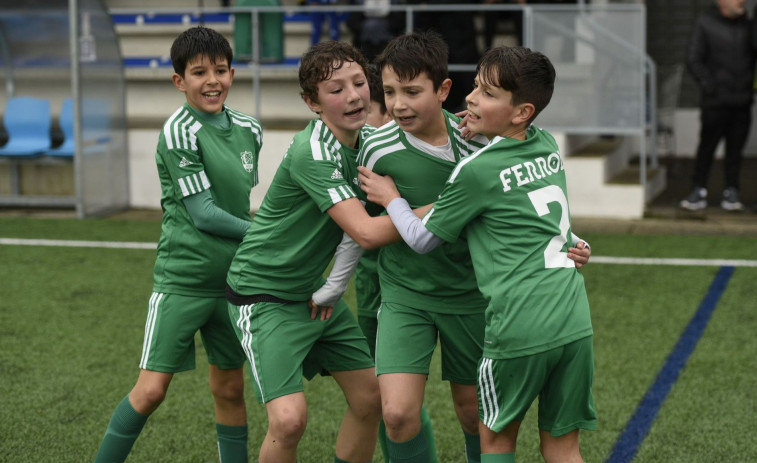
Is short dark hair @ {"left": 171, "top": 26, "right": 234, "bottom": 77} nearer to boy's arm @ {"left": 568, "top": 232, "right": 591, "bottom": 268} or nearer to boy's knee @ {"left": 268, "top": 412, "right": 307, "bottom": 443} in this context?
boy's knee @ {"left": 268, "top": 412, "right": 307, "bottom": 443}

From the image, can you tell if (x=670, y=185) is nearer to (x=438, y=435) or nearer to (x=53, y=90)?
(x=53, y=90)

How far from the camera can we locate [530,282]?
3.05 m

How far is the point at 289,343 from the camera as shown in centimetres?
347

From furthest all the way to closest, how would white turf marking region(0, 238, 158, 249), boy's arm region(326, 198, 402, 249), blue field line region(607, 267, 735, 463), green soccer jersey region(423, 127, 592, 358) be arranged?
white turf marking region(0, 238, 158, 249)
blue field line region(607, 267, 735, 463)
boy's arm region(326, 198, 402, 249)
green soccer jersey region(423, 127, 592, 358)

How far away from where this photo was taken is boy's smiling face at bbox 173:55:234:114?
12.5 ft

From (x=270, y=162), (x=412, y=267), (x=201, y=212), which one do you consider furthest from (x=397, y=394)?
(x=270, y=162)

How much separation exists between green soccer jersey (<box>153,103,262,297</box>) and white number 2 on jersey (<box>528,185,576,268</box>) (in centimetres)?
120

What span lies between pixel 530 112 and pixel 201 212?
122 centimetres

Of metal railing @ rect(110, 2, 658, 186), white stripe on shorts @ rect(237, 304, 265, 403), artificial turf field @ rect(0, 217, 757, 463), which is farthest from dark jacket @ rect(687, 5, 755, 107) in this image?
white stripe on shorts @ rect(237, 304, 265, 403)

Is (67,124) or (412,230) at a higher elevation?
(412,230)

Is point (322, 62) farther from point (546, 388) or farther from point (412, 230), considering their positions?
point (546, 388)

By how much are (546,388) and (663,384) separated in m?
2.39

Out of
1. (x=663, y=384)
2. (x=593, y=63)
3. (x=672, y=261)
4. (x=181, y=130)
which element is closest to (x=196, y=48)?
(x=181, y=130)

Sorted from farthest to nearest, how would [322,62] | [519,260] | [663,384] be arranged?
[663,384], [322,62], [519,260]
